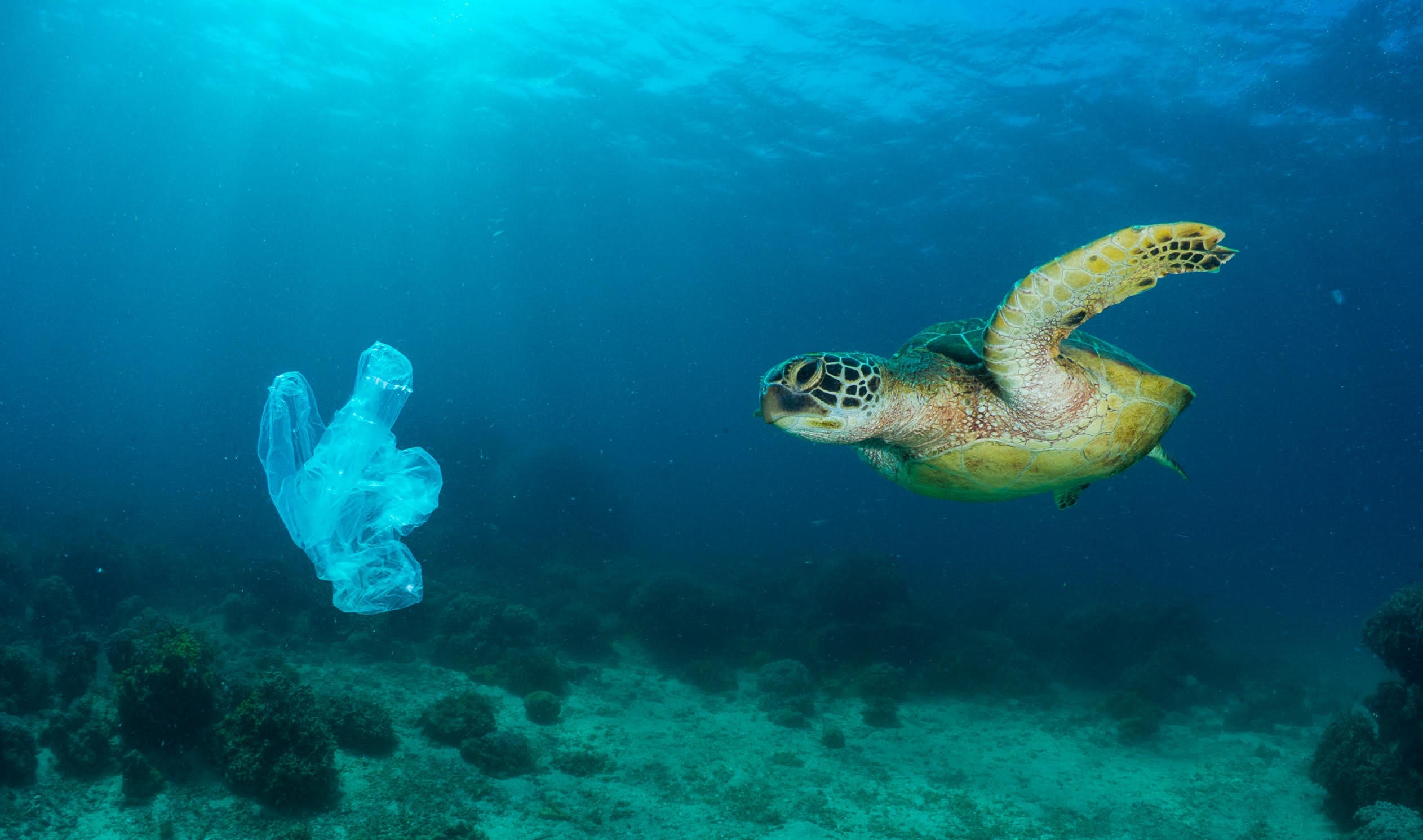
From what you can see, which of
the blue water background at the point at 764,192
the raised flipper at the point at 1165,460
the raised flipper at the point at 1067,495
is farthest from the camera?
the blue water background at the point at 764,192

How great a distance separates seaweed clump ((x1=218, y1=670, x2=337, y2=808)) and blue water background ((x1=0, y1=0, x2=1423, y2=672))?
374 inches

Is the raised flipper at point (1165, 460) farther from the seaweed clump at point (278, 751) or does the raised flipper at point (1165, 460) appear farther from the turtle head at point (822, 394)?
the seaweed clump at point (278, 751)

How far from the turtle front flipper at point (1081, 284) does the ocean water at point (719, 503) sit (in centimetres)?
448

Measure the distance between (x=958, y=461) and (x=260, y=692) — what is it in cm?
583

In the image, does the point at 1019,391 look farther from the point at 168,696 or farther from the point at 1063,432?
the point at 168,696

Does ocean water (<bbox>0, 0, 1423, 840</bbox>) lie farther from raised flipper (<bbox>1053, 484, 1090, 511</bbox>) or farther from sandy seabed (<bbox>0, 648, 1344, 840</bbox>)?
raised flipper (<bbox>1053, 484, 1090, 511</bbox>)

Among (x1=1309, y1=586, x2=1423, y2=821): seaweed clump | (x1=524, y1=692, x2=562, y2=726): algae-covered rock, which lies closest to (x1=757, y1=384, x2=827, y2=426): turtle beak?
(x1=524, y1=692, x2=562, y2=726): algae-covered rock

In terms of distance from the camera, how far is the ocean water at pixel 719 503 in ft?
19.4

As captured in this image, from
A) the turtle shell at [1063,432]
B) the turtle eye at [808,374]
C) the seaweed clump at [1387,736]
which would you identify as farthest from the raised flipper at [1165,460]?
the turtle eye at [808,374]

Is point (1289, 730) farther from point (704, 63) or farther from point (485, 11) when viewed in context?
point (485, 11)

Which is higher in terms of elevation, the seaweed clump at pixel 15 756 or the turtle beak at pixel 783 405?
the turtle beak at pixel 783 405

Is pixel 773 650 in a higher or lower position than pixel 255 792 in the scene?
higher

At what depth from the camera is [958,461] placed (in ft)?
15.2

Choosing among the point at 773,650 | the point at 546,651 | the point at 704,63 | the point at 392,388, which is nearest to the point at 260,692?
the point at 392,388
